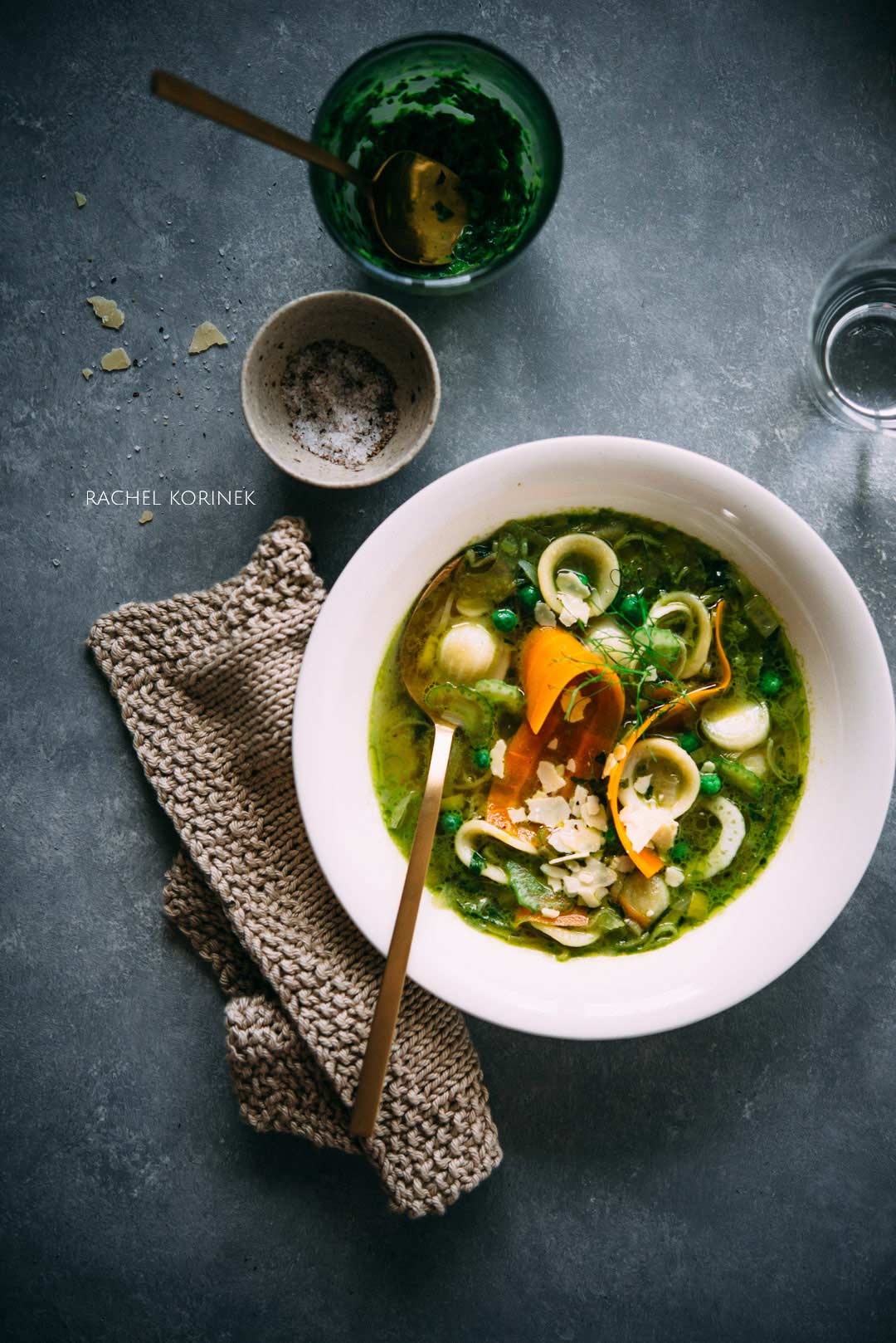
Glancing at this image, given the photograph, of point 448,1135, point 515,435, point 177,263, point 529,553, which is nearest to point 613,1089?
point 448,1135

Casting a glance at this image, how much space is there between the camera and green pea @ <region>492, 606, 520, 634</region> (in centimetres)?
265

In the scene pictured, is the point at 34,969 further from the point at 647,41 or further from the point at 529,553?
the point at 647,41

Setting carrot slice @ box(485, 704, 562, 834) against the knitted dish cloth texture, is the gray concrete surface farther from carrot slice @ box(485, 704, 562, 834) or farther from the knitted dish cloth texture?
carrot slice @ box(485, 704, 562, 834)

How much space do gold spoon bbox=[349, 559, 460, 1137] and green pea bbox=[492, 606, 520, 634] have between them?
0.17 metres

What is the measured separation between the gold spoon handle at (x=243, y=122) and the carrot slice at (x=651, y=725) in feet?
5.24

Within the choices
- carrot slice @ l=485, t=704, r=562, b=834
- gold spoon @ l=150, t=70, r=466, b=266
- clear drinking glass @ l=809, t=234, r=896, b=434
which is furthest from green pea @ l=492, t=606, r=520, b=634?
clear drinking glass @ l=809, t=234, r=896, b=434

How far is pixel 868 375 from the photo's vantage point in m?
2.83

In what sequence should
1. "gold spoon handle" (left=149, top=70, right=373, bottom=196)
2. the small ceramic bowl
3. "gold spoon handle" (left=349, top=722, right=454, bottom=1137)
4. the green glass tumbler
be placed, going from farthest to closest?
the small ceramic bowl < the green glass tumbler < "gold spoon handle" (left=349, top=722, right=454, bottom=1137) < "gold spoon handle" (left=149, top=70, right=373, bottom=196)

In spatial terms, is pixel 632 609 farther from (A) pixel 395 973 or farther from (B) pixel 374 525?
(A) pixel 395 973

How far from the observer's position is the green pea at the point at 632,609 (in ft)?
A: 8.73

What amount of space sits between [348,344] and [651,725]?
56.7 inches

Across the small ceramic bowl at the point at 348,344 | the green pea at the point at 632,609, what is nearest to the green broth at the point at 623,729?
the green pea at the point at 632,609

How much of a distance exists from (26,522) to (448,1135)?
2.26 meters

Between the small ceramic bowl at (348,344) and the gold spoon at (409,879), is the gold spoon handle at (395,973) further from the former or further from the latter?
the small ceramic bowl at (348,344)
